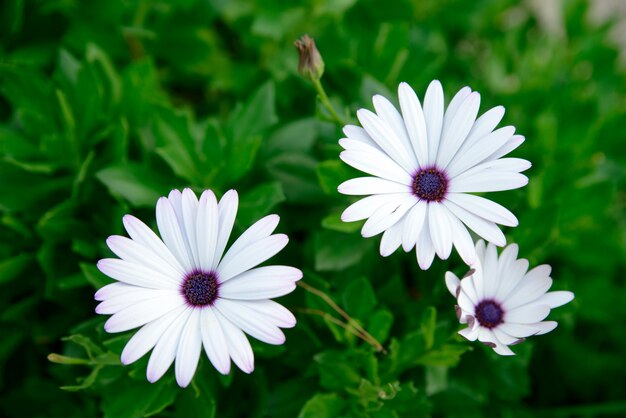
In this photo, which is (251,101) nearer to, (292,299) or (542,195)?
(292,299)

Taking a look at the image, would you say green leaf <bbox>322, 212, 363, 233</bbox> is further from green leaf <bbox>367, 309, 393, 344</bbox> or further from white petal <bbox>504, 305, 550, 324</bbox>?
white petal <bbox>504, 305, 550, 324</bbox>

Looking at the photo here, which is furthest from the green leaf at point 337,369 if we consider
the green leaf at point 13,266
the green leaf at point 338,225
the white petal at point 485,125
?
the green leaf at point 13,266

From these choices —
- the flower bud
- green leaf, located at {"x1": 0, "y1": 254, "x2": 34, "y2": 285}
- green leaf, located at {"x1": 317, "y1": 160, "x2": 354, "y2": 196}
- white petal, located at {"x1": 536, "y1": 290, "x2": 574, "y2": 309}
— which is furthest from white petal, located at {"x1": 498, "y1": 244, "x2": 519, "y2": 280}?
green leaf, located at {"x1": 0, "y1": 254, "x2": 34, "y2": 285}

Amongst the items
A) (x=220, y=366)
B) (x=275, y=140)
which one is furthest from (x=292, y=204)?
(x=220, y=366)

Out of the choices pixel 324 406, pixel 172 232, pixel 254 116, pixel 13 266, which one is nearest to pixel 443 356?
pixel 324 406

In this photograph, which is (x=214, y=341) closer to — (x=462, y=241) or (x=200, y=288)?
(x=200, y=288)

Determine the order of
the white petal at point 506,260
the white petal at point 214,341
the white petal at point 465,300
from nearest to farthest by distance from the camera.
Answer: the white petal at point 214,341 → the white petal at point 465,300 → the white petal at point 506,260

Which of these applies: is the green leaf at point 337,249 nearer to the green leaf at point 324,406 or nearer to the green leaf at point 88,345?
the green leaf at point 324,406
